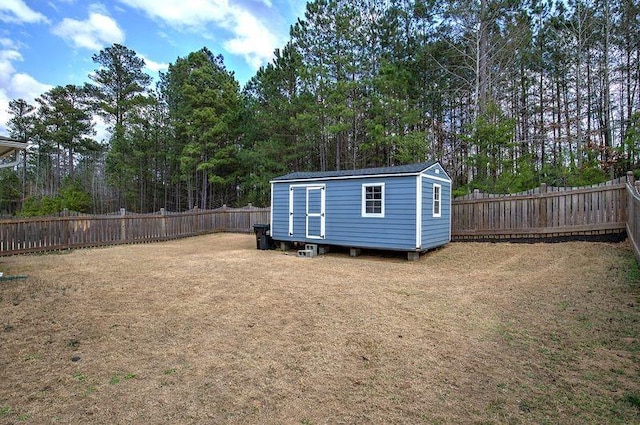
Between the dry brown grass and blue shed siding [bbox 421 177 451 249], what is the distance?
94.1 inches

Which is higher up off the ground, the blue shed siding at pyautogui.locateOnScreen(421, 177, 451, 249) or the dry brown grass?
the blue shed siding at pyautogui.locateOnScreen(421, 177, 451, 249)

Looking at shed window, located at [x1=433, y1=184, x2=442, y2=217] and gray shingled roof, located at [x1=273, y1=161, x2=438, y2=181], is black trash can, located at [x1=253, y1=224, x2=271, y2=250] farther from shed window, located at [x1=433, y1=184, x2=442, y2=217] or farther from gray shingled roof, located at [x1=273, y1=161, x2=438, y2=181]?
shed window, located at [x1=433, y1=184, x2=442, y2=217]

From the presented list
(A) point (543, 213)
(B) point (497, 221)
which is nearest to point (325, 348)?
(A) point (543, 213)

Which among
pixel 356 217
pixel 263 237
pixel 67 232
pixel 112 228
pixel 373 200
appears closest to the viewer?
pixel 373 200

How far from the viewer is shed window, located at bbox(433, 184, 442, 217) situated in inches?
371

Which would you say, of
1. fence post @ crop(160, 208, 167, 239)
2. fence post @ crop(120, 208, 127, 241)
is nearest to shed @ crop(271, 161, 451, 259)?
fence post @ crop(160, 208, 167, 239)

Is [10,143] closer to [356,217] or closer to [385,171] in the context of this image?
[356,217]

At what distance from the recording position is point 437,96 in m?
19.5

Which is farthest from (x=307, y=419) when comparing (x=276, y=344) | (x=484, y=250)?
(x=484, y=250)

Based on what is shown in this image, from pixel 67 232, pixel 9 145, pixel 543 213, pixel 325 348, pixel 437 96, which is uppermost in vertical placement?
pixel 437 96

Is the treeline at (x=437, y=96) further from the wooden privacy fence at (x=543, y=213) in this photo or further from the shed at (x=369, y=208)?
the shed at (x=369, y=208)

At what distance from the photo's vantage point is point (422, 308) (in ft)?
14.9

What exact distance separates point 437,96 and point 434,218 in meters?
13.0

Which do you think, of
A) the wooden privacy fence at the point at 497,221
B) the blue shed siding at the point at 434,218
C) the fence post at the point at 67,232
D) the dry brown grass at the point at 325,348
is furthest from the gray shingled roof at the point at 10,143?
the blue shed siding at the point at 434,218
